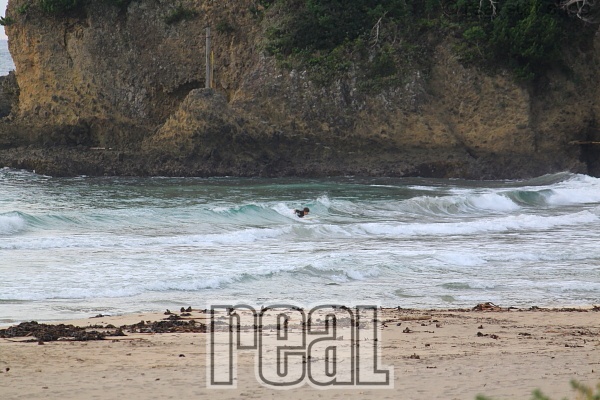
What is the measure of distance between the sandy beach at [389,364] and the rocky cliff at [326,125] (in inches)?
738

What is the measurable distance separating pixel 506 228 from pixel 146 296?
10.1 m

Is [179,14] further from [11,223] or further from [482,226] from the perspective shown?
[482,226]

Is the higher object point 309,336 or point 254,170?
point 254,170

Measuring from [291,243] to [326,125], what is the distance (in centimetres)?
1146

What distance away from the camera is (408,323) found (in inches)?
380

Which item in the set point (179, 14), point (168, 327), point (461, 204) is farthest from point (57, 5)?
point (168, 327)

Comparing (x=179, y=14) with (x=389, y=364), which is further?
(x=179, y=14)

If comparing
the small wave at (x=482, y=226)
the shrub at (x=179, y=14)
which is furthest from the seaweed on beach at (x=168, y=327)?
the shrub at (x=179, y=14)

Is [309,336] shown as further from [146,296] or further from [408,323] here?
[146,296]

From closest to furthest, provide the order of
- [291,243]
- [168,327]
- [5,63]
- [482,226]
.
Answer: [168,327]
[291,243]
[482,226]
[5,63]

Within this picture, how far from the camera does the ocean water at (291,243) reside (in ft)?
40.2

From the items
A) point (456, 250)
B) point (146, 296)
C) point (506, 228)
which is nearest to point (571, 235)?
point (506, 228)

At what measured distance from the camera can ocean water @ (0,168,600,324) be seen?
1226 centimetres

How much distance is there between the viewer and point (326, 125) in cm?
2858
